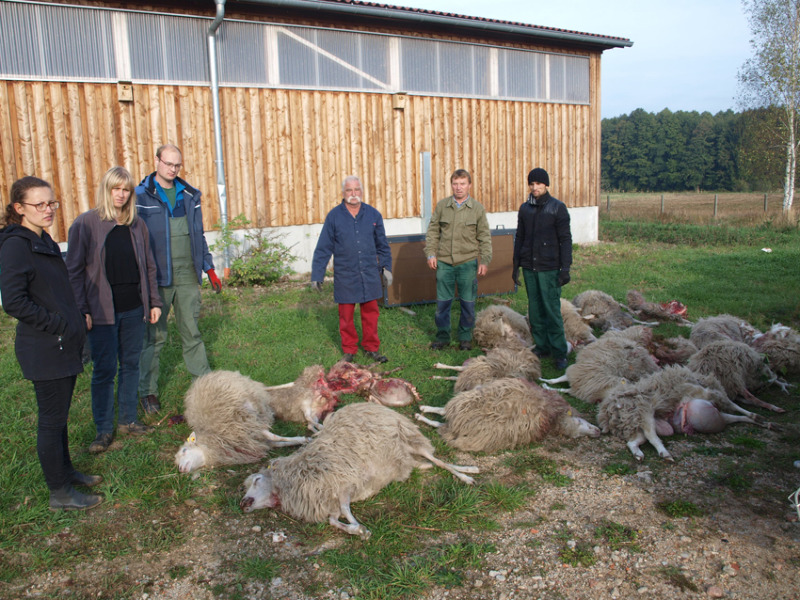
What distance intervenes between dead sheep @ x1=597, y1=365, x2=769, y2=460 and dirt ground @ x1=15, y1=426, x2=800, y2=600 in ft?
1.75

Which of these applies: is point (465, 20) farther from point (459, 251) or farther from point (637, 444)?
point (637, 444)

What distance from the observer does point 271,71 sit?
11.7m

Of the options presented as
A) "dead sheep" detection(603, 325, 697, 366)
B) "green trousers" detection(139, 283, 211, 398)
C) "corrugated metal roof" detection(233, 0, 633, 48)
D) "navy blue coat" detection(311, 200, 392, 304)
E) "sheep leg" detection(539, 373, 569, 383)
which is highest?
"corrugated metal roof" detection(233, 0, 633, 48)

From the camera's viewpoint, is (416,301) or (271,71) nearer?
(416,301)

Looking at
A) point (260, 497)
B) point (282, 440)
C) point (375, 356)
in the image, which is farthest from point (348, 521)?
point (375, 356)

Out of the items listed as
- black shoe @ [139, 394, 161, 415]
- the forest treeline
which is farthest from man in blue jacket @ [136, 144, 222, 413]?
the forest treeline

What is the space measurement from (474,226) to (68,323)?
4742 mm

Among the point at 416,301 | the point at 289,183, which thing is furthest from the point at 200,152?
the point at 416,301

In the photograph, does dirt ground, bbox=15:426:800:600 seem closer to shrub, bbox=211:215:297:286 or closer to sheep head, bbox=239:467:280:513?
sheep head, bbox=239:467:280:513

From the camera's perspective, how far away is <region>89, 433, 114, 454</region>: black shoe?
461cm

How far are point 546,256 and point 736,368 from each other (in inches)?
87.4

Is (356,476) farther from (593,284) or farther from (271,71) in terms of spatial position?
(271,71)

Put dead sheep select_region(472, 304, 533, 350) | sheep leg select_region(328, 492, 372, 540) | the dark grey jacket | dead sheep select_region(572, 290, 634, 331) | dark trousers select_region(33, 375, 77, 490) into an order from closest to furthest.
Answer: sheep leg select_region(328, 492, 372, 540) < dark trousers select_region(33, 375, 77, 490) < the dark grey jacket < dead sheep select_region(472, 304, 533, 350) < dead sheep select_region(572, 290, 634, 331)

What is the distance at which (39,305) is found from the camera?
3615 millimetres
